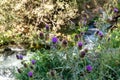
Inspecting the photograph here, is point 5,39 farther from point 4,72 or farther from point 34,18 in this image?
point 4,72

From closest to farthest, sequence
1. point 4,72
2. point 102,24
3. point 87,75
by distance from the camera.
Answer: point 87,75 → point 102,24 → point 4,72

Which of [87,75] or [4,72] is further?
[4,72]

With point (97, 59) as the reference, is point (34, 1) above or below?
above

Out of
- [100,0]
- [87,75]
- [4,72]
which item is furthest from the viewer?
[100,0]

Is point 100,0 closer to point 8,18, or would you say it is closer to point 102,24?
point 8,18

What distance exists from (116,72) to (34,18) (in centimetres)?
193

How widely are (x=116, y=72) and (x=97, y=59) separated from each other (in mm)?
226

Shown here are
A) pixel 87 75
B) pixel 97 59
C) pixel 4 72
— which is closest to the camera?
pixel 87 75

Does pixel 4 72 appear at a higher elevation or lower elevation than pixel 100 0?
lower

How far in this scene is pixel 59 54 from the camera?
9.45 ft

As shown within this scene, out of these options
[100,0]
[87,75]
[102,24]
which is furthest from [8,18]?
[87,75]

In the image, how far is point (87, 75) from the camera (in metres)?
2.53

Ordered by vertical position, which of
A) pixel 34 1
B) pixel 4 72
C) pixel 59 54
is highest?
pixel 34 1

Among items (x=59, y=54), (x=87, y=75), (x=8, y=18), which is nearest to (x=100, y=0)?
(x=8, y=18)
